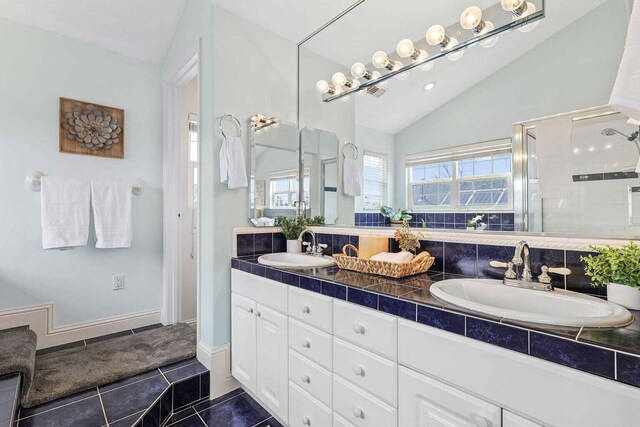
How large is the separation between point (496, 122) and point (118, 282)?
2.87 metres

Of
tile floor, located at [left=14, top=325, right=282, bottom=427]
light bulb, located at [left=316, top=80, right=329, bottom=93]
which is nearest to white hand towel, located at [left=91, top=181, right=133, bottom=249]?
tile floor, located at [left=14, top=325, right=282, bottom=427]

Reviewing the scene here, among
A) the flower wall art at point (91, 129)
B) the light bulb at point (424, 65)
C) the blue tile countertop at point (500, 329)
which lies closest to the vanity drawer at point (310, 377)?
the blue tile countertop at point (500, 329)

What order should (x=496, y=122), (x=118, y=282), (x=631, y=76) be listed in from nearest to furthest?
(x=631, y=76) < (x=496, y=122) < (x=118, y=282)

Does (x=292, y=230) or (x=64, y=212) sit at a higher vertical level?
(x=64, y=212)

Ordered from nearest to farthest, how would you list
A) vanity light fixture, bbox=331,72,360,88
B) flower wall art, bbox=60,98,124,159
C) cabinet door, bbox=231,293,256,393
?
cabinet door, bbox=231,293,256,393, vanity light fixture, bbox=331,72,360,88, flower wall art, bbox=60,98,124,159

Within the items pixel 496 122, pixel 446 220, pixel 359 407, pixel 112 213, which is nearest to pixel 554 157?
pixel 496 122

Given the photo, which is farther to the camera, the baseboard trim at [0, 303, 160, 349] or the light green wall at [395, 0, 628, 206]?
the baseboard trim at [0, 303, 160, 349]

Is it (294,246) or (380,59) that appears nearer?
(380,59)

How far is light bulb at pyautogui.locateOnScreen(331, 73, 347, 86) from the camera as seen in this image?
2.12 meters

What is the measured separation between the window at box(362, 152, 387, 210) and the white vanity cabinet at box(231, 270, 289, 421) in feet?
2.32

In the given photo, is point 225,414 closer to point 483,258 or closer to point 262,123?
point 483,258

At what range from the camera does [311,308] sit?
139 cm

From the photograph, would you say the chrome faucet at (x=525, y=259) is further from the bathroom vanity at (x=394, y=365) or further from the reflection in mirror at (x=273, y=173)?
the reflection in mirror at (x=273, y=173)

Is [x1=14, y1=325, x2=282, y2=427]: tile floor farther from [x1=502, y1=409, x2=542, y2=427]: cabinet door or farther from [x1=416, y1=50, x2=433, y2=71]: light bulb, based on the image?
[x1=416, y1=50, x2=433, y2=71]: light bulb
